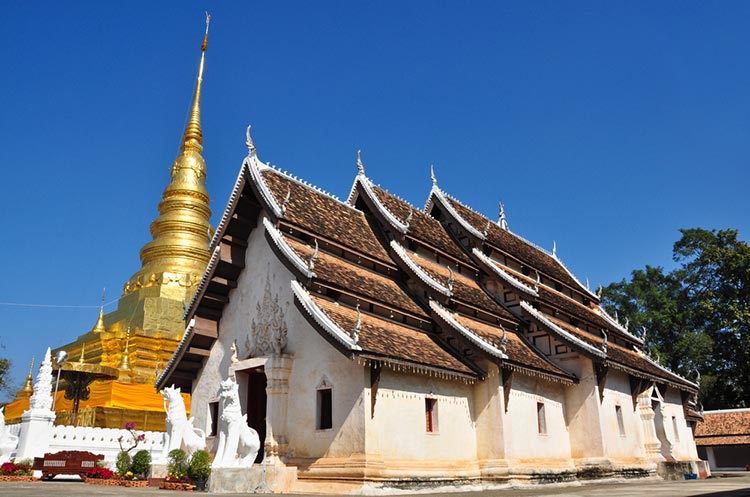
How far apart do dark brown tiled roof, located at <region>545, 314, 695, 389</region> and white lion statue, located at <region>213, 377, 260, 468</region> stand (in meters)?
9.58

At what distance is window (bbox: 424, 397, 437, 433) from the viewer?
43.8ft

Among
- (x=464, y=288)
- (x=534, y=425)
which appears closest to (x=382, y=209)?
(x=464, y=288)

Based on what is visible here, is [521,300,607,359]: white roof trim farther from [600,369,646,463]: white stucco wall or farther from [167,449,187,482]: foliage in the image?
[167,449,187,482]: foliage

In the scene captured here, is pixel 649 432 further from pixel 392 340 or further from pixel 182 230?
pixel 182 230

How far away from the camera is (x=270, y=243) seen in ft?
46.0

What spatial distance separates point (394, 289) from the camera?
619 inches

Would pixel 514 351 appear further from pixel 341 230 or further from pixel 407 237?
pixel 341 230

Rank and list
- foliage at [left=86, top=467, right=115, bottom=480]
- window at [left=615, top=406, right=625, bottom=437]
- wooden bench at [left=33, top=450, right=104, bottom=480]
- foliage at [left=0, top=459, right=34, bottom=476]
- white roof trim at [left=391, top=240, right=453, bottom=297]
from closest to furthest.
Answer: foliage at [left=86, top=467, right=115, bottom=480] → foliage at [left=0, top=459, right=34, bottom=476] → wooden bench at [left=33, top=450, right=104, bottom=480] → white roof trim at [left=391, top=240, right=453, bottom=297] → window at [left=615, top=406, right=625, bottom=437]

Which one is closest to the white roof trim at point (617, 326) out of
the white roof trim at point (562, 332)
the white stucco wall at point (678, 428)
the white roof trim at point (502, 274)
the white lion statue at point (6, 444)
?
the white stucco wall at point (678, 428)

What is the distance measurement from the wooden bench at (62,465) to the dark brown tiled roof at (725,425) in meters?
27.0

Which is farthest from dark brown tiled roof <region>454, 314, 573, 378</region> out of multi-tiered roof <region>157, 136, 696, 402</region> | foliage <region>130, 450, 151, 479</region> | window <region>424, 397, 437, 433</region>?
foliage <region>130, 450, 151, 479</region>

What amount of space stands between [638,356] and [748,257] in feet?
63.3

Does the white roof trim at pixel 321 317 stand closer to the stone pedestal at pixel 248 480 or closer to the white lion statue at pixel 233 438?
the white lion statue at pixel 233 438

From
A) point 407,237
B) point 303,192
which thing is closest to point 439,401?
point 407,237
